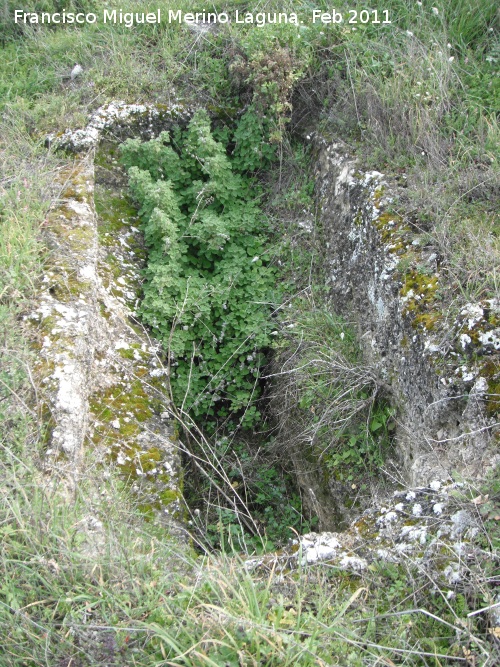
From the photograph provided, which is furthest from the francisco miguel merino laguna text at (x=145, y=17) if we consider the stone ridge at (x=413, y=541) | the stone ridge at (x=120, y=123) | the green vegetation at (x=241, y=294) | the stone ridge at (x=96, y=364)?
the stone ridge at (x=413, y=541)

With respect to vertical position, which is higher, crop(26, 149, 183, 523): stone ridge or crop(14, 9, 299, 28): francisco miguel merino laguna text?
crop(14, 9, 299, 28): francisco miguel merino laguna text

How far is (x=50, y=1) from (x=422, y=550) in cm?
709

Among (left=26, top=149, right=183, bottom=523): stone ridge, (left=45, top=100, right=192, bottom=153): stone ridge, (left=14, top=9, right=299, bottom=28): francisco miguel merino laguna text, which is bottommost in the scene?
(left=26, top=149, right=183, bottom=523): stone ridge

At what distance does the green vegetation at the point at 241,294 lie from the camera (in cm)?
197

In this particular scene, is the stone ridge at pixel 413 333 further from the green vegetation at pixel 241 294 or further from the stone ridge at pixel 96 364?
the stone ridge at pixel 96 364

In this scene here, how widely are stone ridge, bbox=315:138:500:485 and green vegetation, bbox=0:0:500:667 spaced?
2.9 inches

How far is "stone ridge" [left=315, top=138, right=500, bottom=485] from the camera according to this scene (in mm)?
2654

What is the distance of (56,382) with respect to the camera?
3141mm

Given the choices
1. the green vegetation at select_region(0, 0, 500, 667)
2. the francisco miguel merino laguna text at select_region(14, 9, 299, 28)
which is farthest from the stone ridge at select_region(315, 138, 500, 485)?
the francisco miguel merino laguna text at select_region(14, 9, 299, 28)

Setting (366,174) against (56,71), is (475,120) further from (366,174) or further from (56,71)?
(56,71)

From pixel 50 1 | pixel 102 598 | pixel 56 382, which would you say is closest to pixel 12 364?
pixel 56 382

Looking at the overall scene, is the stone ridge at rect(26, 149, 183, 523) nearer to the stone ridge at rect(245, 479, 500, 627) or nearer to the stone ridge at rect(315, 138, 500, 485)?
the stone ridge at rect(245, 479, 500, 627)

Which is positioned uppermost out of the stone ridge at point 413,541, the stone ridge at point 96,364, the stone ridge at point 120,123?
the stone ridge at point 120,123

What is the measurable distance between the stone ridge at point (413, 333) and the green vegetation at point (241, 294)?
7 centimetres
